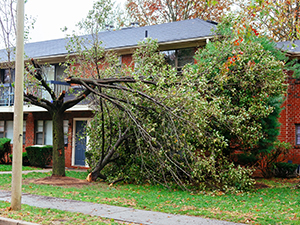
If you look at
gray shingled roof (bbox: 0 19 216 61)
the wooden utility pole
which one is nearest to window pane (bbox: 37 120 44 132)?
gray shingled roof (bbox: 0 19 216 61)

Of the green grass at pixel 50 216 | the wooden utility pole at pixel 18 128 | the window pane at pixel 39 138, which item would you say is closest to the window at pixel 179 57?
the window pane at pixel 39 138

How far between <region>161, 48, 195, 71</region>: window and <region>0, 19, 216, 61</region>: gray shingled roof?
69 centimetres

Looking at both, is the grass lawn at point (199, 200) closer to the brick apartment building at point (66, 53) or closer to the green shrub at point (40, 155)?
the green shrub at point (40, 155)

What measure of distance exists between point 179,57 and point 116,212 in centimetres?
1174

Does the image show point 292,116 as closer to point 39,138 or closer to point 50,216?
point 50,216

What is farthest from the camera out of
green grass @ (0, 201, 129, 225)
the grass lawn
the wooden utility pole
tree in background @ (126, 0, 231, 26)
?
tree in background @ (126, 0, 231, 26)

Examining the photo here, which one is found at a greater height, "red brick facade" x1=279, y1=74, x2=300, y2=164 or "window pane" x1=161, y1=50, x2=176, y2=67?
"window pane" x1=161, y1=50, x2=176, y2=67

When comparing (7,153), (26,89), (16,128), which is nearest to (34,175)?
(26,89)

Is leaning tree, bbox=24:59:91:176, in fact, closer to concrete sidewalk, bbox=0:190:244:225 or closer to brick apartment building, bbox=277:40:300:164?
concrete sidewalk, bbox=0:190:244:225

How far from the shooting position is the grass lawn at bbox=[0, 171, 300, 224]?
26.9 ft

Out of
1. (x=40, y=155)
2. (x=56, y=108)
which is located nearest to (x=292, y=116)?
(x=56, y=108)

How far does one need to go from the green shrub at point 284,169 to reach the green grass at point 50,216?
10993 millimetres

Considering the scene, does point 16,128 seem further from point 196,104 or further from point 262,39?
point 262,39

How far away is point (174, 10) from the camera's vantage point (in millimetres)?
32969
